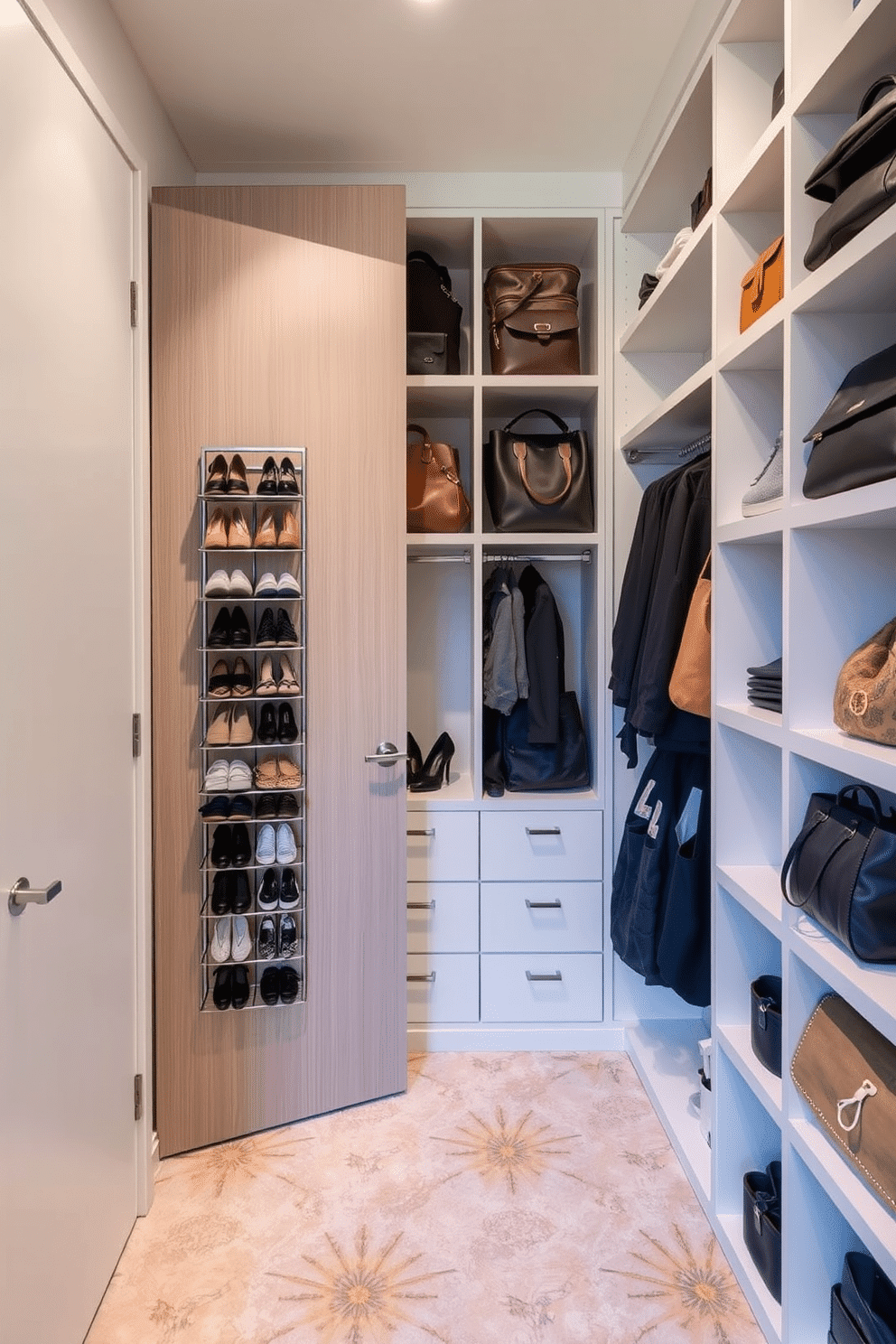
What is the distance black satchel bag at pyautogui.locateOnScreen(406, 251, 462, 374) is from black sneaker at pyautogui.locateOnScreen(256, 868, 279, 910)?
1554mm

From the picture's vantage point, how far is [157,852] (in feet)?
6.56

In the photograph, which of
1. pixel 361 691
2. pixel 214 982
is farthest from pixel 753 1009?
pixel 214 982

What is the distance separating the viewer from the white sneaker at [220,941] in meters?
2.00

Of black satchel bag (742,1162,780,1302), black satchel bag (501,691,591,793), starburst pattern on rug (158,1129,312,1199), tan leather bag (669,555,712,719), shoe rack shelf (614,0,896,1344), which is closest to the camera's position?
shoe rack shelf (614,0,896,1344)

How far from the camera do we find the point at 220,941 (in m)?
2.02

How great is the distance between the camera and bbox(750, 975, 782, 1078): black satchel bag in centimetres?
148

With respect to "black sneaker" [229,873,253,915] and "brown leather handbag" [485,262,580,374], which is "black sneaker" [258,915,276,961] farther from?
"brown leather handbag" [485,262,580,374]

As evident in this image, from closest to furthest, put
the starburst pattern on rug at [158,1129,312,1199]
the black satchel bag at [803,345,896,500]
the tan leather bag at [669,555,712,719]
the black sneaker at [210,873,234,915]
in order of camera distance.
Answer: the black satchel bag at [803,345,896,500] < the tan leather bag at [669,555,712,719] < the starburst pattern on rug at [158,1129,312,1199] < the black sneaker at [210,873,234,915]

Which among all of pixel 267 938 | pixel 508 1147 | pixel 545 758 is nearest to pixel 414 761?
pixel 545 758

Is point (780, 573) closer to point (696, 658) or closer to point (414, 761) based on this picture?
point (696, 658)

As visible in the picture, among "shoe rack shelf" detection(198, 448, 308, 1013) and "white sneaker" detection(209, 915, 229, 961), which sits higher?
"shoe rack shelf" detection(198, 448, 308, 1013)

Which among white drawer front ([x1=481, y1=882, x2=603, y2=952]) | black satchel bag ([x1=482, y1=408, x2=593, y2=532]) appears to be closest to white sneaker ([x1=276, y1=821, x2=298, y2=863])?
white drawer front ([x1=481, y1=882, x2=603, y2=952])

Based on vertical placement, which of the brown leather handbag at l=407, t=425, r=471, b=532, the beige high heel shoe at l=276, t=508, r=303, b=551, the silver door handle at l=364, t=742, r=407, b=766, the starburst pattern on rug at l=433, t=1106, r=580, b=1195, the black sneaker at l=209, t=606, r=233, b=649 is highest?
the brown leather handbag at l=407, t=425, r=471, b=532

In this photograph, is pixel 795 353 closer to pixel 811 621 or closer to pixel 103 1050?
pixel 811 621
